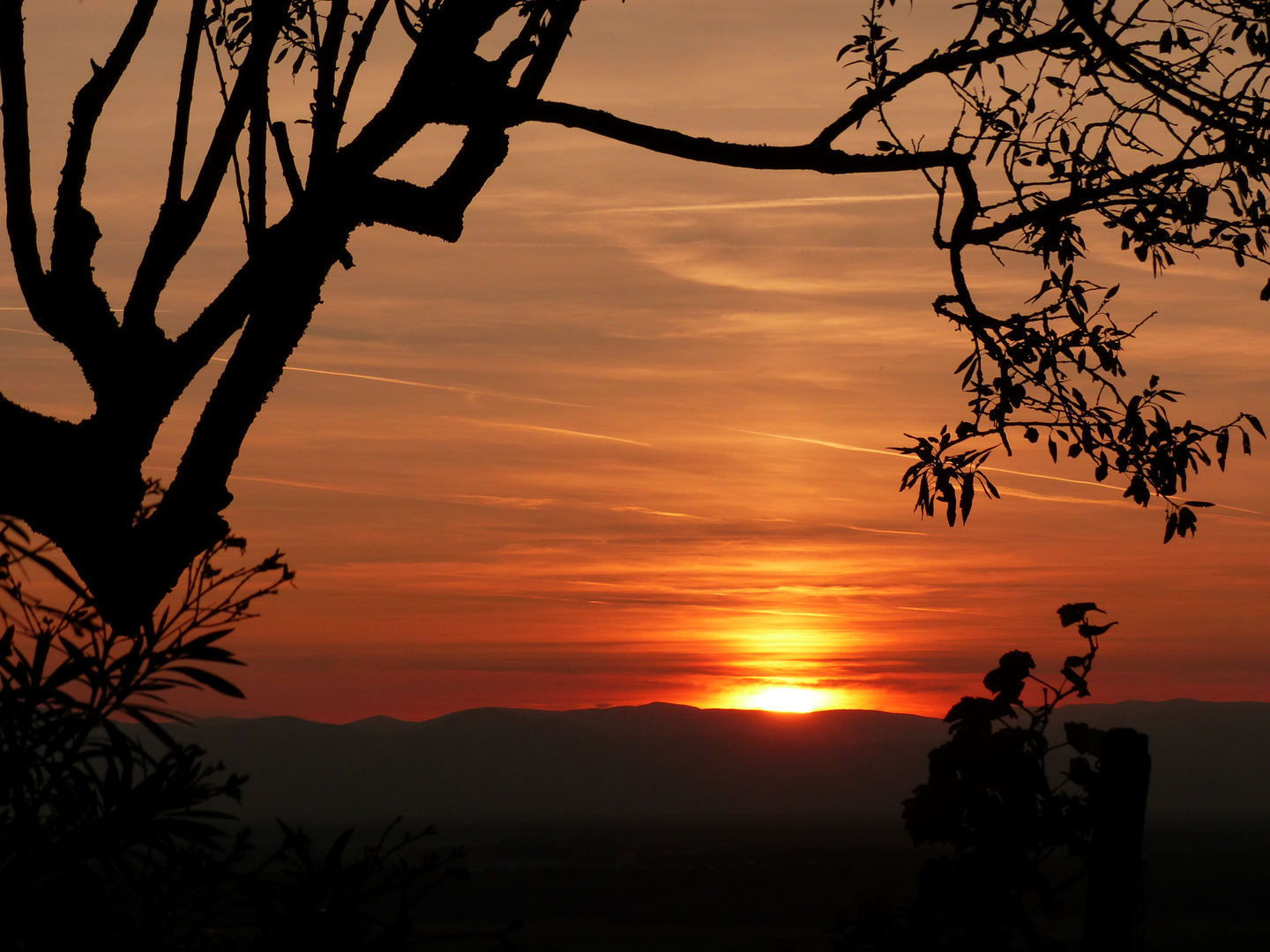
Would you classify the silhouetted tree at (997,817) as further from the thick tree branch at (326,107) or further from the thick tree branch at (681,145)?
the thick tree branch at (326,107)

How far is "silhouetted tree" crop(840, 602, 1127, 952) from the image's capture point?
5.63 metres

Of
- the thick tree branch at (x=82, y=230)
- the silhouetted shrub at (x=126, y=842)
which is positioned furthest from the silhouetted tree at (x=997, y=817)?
the thick tree branch at (x=82, y=230)

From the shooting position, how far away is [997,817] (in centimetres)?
579

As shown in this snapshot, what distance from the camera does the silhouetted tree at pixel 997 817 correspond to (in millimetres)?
5633

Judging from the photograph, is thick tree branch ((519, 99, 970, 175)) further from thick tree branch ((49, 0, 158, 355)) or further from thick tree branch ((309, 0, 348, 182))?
thick tree branch ((49, 0, 158, 355))

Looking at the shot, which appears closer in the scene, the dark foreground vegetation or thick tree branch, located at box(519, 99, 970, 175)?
the dark foreground vegetation

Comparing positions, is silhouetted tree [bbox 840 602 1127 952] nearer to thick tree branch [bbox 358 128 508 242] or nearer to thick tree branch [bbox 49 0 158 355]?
thick tree branch [bbox 358 128 508 242]

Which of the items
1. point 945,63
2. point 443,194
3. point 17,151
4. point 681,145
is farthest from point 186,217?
point 945,63

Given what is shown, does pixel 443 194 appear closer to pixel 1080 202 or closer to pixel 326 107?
pixel 326 107

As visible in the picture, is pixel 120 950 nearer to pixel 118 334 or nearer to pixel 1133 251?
pixel 118 334

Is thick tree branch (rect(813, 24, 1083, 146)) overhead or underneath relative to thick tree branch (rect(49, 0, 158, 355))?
overhead

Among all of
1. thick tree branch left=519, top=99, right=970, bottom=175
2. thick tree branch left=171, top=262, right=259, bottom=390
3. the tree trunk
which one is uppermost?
thick tree branch left=519, top=99, right=970, bottom=175

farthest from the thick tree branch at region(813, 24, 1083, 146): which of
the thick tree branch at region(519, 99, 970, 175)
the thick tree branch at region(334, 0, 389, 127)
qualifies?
the thick tree branch at region(334, 0, 389, 127)

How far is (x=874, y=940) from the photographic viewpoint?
625 centimetres
